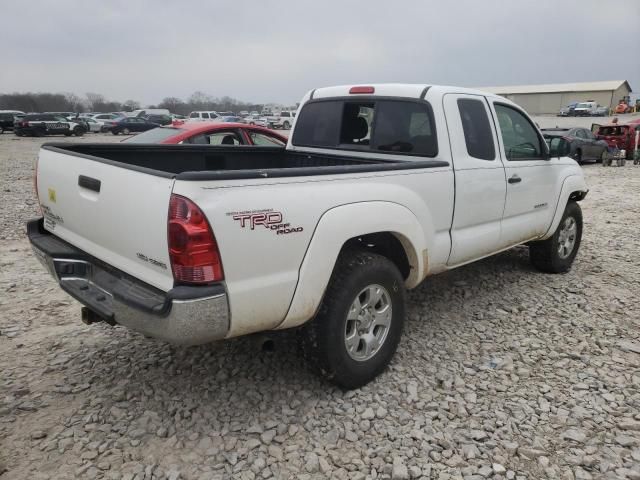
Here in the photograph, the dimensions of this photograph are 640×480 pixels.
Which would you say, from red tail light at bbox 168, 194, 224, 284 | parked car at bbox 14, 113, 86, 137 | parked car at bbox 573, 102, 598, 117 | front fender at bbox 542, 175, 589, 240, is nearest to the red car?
front fender at bbox 542, 175, 589, 240

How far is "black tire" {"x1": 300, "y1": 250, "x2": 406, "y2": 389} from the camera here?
2898mm

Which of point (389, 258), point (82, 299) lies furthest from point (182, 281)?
point (389, 258)

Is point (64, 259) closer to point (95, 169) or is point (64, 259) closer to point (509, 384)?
point (95, 169)

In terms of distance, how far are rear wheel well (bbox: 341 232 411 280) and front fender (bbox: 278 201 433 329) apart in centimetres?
17

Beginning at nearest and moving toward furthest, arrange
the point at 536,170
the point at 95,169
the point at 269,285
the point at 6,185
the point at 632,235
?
the point at 269,285 → the point at 95,169 → the point at 536,170 → the point at 632,235 → the point at 6,185

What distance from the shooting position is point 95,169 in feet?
9.00

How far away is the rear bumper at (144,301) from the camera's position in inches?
90.6

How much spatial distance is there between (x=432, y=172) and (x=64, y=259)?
246cm

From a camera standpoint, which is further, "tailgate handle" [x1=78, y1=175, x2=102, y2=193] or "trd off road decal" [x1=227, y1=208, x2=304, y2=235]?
"tailgate handle" [x1=78, y1=175, x2=102, y2=193]

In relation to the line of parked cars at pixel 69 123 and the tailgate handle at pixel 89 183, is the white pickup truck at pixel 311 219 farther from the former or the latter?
the line of parked cars at pixel 69 123

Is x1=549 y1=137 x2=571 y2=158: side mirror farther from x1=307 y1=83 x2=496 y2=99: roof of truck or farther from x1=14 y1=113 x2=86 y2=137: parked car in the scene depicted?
x1=14 y1=113 x2=86 y2=137: parked car

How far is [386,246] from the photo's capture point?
3.42m

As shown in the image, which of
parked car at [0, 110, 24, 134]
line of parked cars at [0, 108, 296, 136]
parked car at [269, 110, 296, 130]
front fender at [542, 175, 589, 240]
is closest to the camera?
front fender at [542, 175, 589, 240]

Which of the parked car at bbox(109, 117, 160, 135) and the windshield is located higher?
the windshield
